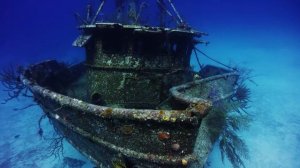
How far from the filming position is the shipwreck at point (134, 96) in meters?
3.64

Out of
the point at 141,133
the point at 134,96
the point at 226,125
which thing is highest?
the point at 141,133

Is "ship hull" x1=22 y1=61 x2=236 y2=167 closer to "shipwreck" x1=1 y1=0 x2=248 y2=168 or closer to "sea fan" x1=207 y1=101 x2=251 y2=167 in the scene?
"shipwreck" x1=1 y1=0 x2=248 y2=168

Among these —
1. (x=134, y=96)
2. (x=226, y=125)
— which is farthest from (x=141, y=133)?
(x=226, y=125)

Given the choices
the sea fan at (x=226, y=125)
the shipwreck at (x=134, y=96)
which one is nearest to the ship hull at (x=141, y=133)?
the shipwreck at (x=134, y=96)

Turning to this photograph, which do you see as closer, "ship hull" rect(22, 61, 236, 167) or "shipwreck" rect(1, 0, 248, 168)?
"ship hull" rect(22, 61, 236, 167)

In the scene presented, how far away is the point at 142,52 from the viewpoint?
6.29m

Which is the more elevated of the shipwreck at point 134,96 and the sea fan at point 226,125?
the shipwreck at point 134,96

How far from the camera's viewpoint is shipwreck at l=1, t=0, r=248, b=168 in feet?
11.9

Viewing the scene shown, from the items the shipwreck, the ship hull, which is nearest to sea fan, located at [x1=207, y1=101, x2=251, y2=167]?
the shipwreck

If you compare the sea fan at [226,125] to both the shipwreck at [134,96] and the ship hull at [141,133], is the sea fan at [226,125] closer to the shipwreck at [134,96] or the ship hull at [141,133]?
the shipwreck at [134,96]

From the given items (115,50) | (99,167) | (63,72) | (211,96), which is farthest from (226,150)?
(63,72)

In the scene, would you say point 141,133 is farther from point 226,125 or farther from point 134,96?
point 226,125

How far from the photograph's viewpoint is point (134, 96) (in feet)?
20.4

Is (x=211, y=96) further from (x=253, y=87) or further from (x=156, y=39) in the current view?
(x=253, y=87)
